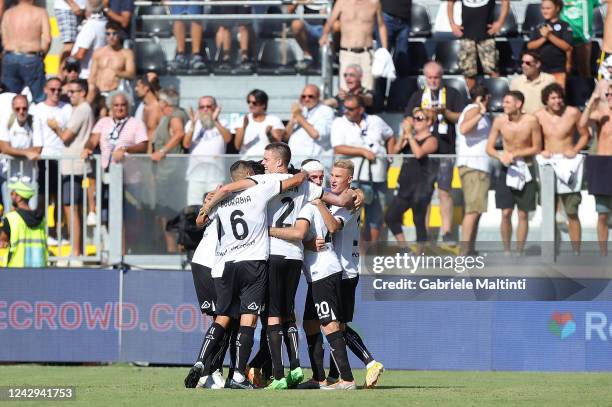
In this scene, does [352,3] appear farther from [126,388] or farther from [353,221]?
[126,388]

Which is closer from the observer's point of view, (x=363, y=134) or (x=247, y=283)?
(x=247, y=283)

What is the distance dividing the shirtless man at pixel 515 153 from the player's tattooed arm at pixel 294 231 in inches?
180

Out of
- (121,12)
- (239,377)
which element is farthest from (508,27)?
(239,377)

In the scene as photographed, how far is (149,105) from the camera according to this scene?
741 inches

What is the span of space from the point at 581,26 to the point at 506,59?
1.34 metres

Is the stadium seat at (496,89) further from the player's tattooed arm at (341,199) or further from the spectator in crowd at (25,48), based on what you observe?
the player's tattooed arm at (341,199)

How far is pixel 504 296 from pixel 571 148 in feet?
6.48

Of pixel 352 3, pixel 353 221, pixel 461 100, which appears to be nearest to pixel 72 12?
pixel 352 3

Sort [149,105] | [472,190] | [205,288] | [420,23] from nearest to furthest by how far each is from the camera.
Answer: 1. [205,288]
2. [472,190]
3. [149,105]
4. [420,23]

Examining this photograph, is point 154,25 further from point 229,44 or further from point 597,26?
point 597,26

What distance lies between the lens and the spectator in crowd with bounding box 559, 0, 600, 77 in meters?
19.5

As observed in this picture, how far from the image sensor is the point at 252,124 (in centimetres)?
1759

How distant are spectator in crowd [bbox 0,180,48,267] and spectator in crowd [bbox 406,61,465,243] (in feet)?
16.4

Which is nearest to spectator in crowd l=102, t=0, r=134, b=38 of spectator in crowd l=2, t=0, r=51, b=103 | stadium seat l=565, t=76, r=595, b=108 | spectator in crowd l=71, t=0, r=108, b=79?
spectator in crowd l=71, t=0, r=108, b=79
